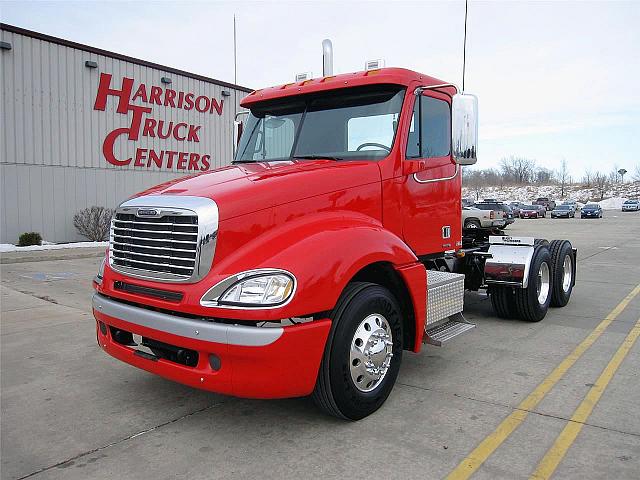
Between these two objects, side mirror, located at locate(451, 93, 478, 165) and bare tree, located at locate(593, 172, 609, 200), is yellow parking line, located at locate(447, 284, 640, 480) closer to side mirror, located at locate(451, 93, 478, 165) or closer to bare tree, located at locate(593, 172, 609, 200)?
side mirror, located at locate(451, 93, 478, 165)

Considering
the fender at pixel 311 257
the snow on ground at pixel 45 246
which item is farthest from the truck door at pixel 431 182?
the snow on ground at pixel 45 246

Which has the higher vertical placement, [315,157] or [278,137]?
[278,137]

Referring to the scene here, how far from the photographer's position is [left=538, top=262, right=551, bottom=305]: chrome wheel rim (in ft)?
22.8

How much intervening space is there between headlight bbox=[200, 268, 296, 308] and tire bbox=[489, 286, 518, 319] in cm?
426

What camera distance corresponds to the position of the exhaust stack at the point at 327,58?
5344mm

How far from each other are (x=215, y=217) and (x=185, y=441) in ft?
4.89

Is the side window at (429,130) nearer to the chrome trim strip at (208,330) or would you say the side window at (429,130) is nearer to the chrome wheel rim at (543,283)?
the chrome trim strip at (208,330)

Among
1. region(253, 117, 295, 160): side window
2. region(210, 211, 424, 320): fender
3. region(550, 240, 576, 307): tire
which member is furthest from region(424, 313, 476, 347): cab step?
region(550, 240, 576, 307): tire

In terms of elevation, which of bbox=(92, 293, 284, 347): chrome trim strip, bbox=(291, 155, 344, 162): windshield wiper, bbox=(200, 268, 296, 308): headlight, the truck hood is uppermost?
bbox=(291, 155, 344, 162): windshield wiper

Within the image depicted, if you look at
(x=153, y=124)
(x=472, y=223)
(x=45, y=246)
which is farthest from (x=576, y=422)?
(x=153, y=124)

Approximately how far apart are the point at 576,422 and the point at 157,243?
10.3 feet

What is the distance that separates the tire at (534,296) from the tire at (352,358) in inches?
126

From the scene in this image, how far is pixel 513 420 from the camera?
147 inches

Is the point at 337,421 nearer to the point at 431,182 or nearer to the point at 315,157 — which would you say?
the point at 315,157
